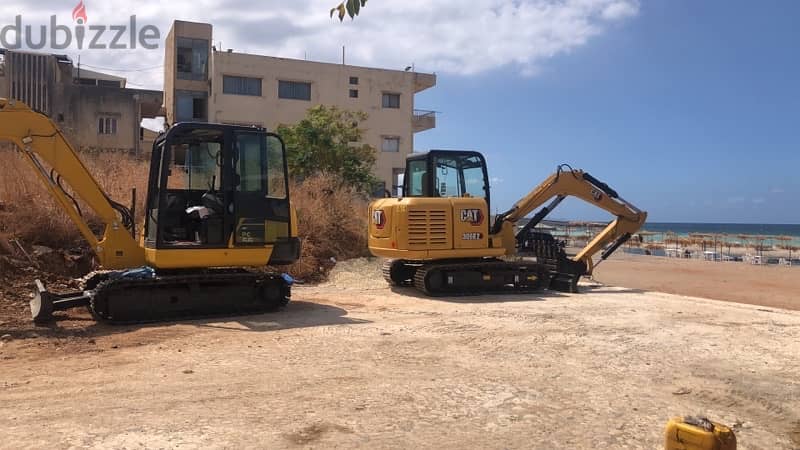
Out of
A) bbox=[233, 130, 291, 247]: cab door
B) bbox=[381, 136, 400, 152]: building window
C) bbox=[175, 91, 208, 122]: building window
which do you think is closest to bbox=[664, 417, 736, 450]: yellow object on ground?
bbox=[233, 130, 291, 247]: cab door

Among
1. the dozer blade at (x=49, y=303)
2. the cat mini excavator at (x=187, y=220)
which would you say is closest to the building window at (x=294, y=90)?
the cat mini excavator at (x=187, y=220)

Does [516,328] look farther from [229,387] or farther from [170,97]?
[170,97]

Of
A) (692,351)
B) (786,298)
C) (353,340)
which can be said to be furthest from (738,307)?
(353,340)

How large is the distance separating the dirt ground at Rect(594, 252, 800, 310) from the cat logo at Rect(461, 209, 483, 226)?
8047 mm

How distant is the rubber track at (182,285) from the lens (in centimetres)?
865

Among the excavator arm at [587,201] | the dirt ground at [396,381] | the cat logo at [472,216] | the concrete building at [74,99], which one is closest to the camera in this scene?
the dirt ground at [396,381]

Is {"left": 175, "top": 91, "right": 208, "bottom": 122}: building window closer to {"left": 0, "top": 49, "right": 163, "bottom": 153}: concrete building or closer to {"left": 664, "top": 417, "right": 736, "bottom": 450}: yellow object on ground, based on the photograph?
{"left": 0, "top": 49, "right": 163, "bottom": 153}: concrete building

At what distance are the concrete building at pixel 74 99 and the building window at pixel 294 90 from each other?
8.94 metres

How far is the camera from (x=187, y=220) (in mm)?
9617

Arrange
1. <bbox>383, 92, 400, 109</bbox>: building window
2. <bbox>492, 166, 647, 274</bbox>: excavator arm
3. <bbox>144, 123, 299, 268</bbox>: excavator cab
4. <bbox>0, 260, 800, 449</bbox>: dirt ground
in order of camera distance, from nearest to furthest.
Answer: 1. <bbox>0, 260, 800, 449</bbox>: dirt ground
2. <bbox>144, 123, 299, 268</bbox>: excavator cab
3. <bbox>492, 166, 647, 274</bbox>: excavator arm
4. <bbox>383, 92, 400, 109</bbox>: building window

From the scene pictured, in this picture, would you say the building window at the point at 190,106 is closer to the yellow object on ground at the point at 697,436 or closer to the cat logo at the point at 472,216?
the cat logo at the point at 472,216

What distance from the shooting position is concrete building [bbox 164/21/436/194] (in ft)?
128

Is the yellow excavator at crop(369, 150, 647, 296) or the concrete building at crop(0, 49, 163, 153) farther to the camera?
the concrete building at crop(0, 49, 163, 153)

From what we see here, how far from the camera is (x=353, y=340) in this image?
798 cm
